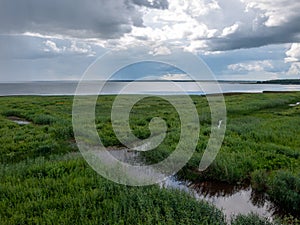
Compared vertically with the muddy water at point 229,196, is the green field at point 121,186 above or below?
above

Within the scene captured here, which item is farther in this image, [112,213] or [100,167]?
[100,167]

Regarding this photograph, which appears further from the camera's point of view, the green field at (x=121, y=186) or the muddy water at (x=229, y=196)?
the muddy water at (x=229, y=196)

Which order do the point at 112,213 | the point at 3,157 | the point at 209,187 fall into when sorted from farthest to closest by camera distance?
the point at 3,157, the point at 209,187, the point at 112,213

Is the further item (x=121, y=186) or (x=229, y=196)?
(x=229, y=196)

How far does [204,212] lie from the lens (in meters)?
6.60

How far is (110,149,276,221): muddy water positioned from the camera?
7.68 m

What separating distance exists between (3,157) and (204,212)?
9000 millimetres

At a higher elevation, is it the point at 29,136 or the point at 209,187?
the point at 29,136

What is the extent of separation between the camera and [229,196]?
8.61 metres

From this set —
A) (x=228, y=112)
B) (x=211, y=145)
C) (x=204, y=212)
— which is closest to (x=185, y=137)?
(x=211, y=145)

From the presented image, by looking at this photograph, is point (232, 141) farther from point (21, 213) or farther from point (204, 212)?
point (21, 213)

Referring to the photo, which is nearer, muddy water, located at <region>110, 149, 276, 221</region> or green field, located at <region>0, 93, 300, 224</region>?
green field, located at <region>0, 93, 300, 224</region>

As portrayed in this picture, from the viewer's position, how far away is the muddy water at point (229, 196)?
768cm

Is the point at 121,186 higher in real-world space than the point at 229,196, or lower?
higher
